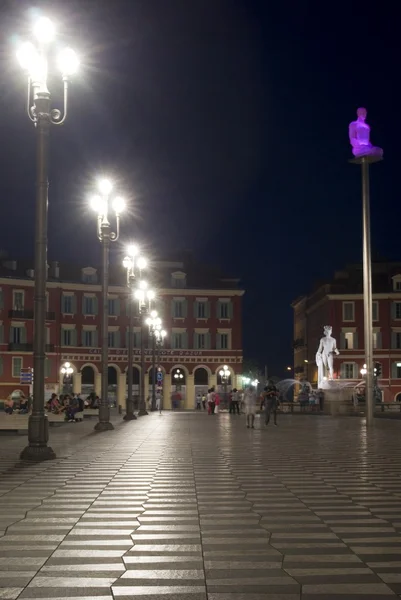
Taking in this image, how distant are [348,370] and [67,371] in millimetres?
27183

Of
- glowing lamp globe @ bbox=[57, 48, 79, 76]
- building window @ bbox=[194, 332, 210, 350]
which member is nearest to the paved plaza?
glowing lamp globe @ bbox=[57, 48, 79, 76]

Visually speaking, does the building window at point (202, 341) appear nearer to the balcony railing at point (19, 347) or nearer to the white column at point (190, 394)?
the white column at point (190, 394)

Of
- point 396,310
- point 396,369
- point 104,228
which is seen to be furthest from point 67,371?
point 104,228

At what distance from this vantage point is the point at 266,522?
9117mm

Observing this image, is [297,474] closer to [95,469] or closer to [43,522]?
[95,469]

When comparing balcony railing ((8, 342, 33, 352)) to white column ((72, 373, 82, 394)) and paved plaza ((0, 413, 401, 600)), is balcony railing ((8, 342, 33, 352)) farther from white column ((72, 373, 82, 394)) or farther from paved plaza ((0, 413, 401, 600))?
paved plaza ((0, 413, 401, 600))

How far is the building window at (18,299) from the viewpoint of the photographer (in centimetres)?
8488

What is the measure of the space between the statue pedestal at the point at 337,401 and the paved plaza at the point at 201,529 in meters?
33.5

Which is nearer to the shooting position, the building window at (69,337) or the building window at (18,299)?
the building window at (18,299)

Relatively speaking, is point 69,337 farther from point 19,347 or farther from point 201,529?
point 201,529

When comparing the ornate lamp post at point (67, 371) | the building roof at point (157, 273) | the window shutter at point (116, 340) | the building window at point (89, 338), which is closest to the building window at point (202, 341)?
the building roof at point (157, 273)

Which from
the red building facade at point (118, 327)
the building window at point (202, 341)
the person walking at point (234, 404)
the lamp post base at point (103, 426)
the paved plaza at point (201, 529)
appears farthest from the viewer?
the building window at point (202, 341)

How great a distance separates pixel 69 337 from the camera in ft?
288

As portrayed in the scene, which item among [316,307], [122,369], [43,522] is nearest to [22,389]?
[122,369]
